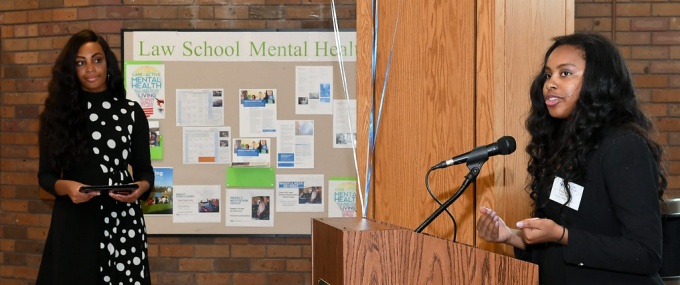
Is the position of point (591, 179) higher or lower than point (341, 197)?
higher

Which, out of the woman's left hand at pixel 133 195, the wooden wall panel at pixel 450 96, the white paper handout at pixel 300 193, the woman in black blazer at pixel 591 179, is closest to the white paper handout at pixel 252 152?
the white paper handout at pixel 300 193

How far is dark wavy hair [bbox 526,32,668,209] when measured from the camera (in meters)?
1.97

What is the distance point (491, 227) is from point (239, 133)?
2.95m

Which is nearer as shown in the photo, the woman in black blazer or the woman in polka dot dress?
the woman in black blazer

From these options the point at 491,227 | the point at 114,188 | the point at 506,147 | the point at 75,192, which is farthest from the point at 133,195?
the point at 506,147

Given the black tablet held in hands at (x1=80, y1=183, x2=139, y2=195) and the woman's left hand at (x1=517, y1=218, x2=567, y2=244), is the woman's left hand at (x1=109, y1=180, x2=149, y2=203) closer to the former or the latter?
the black tablet held in hands at (x1=80, y1=183, x2=139, y2=195)

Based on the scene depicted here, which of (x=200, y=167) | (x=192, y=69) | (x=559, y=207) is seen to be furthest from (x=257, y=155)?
(x=559, y=207)

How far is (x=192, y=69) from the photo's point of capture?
4789mm

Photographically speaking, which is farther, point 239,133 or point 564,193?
point 239,133

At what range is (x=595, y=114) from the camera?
6.51 ft

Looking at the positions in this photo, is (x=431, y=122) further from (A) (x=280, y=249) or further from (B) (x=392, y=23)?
(A) (x=280, y=249)

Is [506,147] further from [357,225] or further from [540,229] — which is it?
[357,225]

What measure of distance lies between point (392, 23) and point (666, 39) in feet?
8.43

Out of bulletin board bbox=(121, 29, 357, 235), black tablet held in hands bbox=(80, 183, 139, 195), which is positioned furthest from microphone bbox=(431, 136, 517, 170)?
bulletin board bbox=(121, 29, 357, 235)
